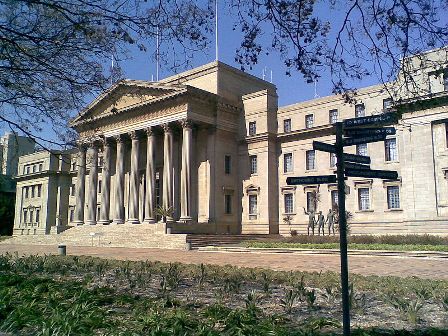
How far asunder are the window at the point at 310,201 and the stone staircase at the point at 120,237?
1525 cm

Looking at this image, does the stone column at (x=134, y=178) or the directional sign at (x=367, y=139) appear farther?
the stone column at (x=134, y=178)

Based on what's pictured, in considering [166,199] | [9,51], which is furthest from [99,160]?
[9,51]

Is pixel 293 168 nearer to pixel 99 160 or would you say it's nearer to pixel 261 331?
pixel 99 160

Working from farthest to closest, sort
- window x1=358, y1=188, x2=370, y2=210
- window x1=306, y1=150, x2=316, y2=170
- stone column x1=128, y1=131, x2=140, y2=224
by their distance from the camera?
stone column x1=128, y1=131, x2=140, y2=224, window x1=306, y1=150, x2=316, y2=170, window x1=358, y1=188, x2=370, y2=210

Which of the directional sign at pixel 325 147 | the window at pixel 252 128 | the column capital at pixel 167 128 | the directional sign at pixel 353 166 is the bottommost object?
the directional sign at pixel 353 166

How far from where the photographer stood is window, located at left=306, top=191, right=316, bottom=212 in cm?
4713

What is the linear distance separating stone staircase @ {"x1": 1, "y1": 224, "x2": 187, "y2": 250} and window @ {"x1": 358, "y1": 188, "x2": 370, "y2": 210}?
18136mm

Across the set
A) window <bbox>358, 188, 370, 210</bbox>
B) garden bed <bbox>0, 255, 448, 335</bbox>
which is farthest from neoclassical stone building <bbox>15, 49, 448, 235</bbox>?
garden bed <bbox>0, 255, 448, 335</bbox>

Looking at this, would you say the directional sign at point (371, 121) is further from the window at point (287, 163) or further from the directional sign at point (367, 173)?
the window at point (287, 163)

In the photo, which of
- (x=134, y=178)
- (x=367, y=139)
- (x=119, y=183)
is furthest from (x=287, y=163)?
(x=367, y=139)

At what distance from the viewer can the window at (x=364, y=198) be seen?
145ft

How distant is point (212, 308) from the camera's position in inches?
328

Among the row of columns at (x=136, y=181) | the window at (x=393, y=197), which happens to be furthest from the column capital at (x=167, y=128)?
the window at (x=393, y=197)

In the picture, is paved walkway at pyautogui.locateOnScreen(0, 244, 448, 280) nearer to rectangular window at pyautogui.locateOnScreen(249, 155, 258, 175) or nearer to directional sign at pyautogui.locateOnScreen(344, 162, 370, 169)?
directional sign at pyautogui.locateOnScreen(344, 162, 370, 169)
